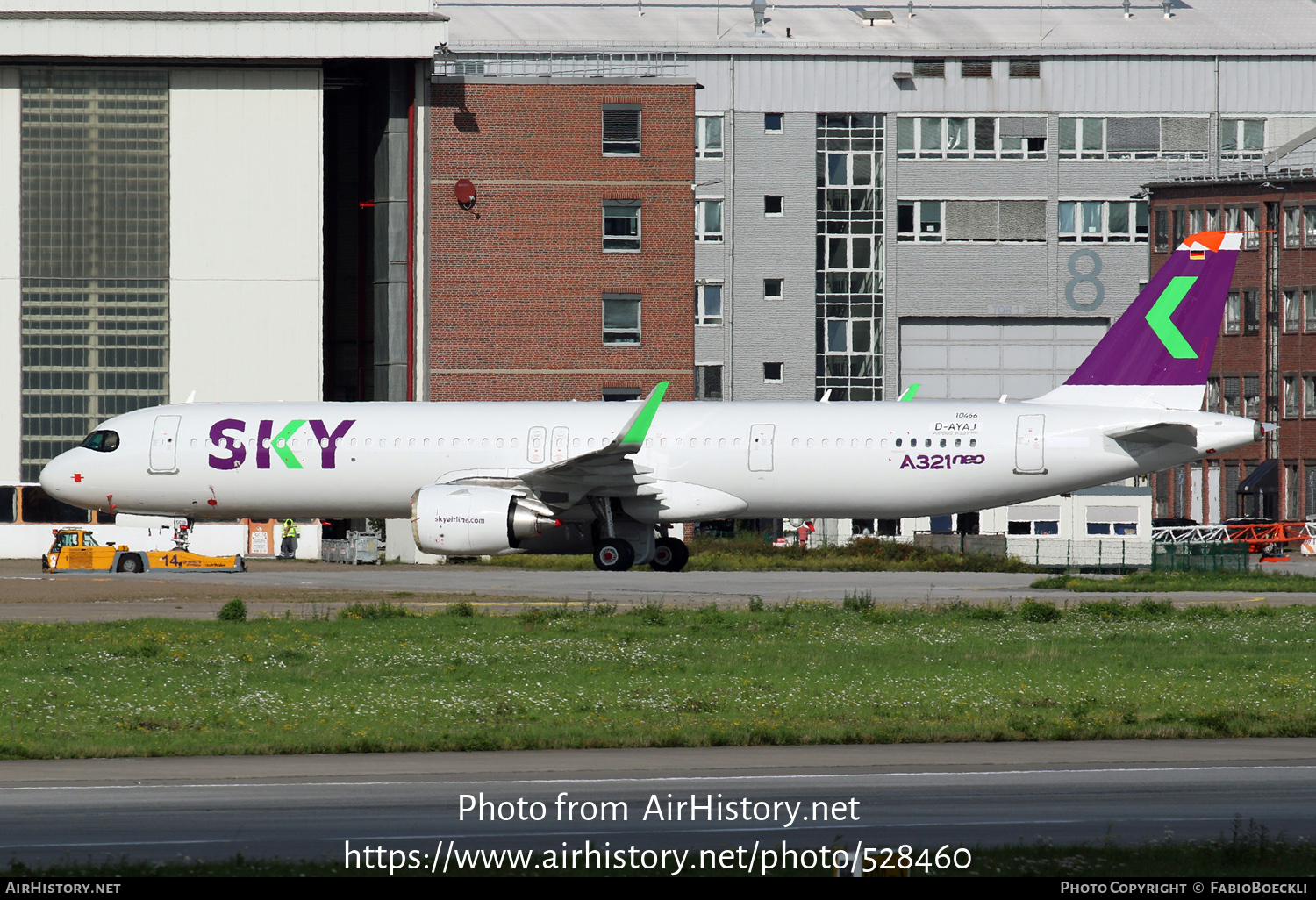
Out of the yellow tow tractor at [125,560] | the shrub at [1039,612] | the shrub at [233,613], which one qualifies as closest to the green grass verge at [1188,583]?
the shrub at [1039,612]

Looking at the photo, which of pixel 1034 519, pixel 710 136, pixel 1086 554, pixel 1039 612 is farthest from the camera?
pixel 710 136

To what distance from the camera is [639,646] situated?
20.6m

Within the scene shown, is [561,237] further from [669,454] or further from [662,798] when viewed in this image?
[662,798]

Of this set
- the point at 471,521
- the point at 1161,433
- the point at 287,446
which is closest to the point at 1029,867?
the point at 471,521

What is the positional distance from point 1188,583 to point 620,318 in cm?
2794

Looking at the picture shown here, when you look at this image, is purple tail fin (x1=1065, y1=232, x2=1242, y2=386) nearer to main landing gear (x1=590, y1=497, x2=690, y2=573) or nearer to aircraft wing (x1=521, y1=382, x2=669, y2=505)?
aircraft wing (x1=521, y1=382, x2=669, y2=505)

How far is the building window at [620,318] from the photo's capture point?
189 feet

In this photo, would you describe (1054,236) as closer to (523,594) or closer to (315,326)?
(315,326)

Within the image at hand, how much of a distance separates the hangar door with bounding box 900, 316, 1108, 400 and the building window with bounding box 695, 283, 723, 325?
1057 cm

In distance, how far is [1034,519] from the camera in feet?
184

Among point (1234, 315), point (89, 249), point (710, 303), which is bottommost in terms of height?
point (89, 249)

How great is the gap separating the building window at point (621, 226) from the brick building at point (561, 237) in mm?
46

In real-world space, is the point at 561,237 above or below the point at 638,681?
above

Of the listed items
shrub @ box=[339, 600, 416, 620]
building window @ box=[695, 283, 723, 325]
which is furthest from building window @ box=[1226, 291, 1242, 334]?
shrub @ box=[339, 600, 416, 620]
